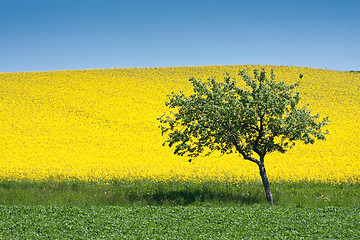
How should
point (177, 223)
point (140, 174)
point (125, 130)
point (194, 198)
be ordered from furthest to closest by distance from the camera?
point (125, 130) → point (140, 174) → point (194, 198) → point (177, 223)

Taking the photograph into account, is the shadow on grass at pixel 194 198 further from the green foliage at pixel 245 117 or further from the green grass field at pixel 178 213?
the green foliage at pixel 245 117

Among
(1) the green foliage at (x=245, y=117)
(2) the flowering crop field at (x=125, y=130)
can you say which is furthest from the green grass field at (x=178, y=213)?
(2) the flowering crop field at (x=125, y=130)

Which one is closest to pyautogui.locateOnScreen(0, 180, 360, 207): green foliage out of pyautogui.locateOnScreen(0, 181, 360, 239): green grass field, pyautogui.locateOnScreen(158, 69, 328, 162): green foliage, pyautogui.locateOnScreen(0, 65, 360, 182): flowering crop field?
pyautogui.locateOnScreen(0, 181, 360, 239): green grass field

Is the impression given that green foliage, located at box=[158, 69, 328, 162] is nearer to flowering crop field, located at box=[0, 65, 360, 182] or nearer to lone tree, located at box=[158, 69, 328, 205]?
lone tree, located at box=[158, 69, 328, 205]

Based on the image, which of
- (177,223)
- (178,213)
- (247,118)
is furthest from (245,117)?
(177,223)

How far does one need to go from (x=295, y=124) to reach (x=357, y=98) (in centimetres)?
3498

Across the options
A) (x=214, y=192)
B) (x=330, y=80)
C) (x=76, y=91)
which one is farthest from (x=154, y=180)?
(x=330, y=80)

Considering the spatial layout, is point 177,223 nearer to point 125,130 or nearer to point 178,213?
point 178,213

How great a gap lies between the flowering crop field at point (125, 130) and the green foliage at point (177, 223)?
7639mm

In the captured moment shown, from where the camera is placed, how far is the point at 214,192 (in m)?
18.1

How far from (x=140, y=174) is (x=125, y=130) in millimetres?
12908

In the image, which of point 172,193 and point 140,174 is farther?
point 140,174

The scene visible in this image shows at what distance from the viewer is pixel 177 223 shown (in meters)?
12.6

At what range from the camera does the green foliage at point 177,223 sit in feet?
37.4
